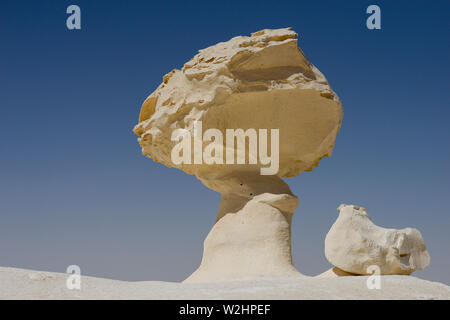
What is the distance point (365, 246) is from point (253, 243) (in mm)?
2065

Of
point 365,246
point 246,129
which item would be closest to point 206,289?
point 365,246

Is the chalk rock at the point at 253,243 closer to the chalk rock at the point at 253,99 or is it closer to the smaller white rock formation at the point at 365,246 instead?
the smaller white rock formation at the point at 365,246

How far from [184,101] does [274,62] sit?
1902 mm

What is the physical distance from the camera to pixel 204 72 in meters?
11.4

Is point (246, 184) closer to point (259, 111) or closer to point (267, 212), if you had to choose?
point (267, 212)

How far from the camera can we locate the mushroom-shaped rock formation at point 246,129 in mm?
11227

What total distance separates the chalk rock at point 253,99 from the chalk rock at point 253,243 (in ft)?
3.21

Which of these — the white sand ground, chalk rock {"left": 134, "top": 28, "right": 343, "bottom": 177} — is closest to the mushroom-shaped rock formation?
chalk rock {"left": 134, "top": 28, "right": 343, "bottom": 177}

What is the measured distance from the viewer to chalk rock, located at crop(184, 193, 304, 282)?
10906 millimetres

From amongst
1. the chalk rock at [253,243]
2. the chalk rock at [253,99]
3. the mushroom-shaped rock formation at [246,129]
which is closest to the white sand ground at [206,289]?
the chalk rock at [253,243]

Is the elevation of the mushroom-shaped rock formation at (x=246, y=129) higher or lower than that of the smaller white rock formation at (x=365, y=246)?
higher
